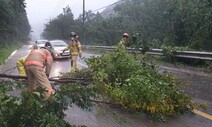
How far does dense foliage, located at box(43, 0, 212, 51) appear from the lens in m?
20.1

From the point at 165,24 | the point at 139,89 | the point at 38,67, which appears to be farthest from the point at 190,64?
the point at 165,24

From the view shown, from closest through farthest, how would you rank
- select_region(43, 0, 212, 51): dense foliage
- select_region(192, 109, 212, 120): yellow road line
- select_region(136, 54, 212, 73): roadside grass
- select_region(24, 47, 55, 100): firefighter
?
select_region(192, 109, 212, 120): yellow road line
select_region(24, 47, 55, 100): firefighter
select_region(136, 54, 212, 73): roadside grass
select_region(43, 0, 212, 51): dense foliage

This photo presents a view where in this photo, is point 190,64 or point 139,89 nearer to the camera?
point 139,89

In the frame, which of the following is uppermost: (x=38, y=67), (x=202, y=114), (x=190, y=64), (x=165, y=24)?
(x=165, y=24)

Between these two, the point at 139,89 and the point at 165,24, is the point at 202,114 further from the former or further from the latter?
the point at 165,24

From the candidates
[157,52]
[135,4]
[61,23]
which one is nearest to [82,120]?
[157,52]

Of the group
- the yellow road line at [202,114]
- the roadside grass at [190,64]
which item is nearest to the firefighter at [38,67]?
the yellow road line at [202,114]

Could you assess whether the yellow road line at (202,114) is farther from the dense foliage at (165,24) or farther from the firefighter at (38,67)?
the dense foliage at (165,24)

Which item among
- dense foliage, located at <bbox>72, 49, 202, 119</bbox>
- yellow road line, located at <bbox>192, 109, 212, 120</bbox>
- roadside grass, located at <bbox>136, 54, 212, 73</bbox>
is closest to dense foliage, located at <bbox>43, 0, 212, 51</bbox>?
roadside grass, located at <bbox>136, 54, 212, 73</bbox>

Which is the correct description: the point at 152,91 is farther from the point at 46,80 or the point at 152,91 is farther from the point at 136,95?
the point at 46,80

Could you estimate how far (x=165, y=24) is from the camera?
88.8 feet

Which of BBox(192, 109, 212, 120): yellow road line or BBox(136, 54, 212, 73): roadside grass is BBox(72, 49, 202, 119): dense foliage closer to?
BBox(192, 109, 212, 120): yellow road line

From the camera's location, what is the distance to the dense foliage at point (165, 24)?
791 inches

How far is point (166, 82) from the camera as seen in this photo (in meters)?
7.43
